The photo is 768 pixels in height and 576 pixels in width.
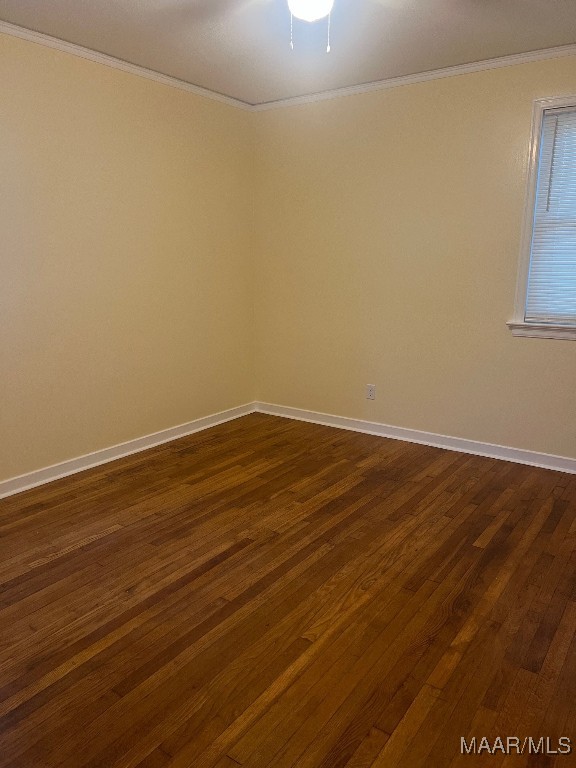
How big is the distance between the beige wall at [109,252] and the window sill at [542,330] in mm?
2234

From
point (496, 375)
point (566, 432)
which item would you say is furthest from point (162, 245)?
point (566, 432)

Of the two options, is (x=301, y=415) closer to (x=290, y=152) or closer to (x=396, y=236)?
(x=396, y=236)

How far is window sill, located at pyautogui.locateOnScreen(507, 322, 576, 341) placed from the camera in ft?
11.7

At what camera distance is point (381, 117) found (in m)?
4.07

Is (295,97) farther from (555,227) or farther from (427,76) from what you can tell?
(555,227)

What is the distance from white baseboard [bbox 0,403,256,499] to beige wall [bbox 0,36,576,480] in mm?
65

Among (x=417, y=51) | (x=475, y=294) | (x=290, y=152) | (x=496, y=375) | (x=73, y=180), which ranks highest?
(x=417, y=51)

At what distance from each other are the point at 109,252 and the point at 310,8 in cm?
190

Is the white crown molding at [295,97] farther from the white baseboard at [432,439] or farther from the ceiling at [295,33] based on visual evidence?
the white baseboard at [432,439]

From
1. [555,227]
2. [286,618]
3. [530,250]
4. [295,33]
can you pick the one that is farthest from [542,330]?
[286,618]

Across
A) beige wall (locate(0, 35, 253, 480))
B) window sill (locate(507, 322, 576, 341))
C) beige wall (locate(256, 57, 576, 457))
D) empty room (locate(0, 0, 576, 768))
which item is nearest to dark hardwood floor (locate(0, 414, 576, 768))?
empty room (locate(0, 0, 576, 768))

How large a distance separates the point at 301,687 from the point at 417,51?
3408mm

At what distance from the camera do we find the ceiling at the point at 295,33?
2789 millimetres

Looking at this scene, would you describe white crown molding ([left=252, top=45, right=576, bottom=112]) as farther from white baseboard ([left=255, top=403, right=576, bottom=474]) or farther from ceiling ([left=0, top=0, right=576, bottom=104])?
white baseboard ([left=255, top=403, right=576, bottom=474])
